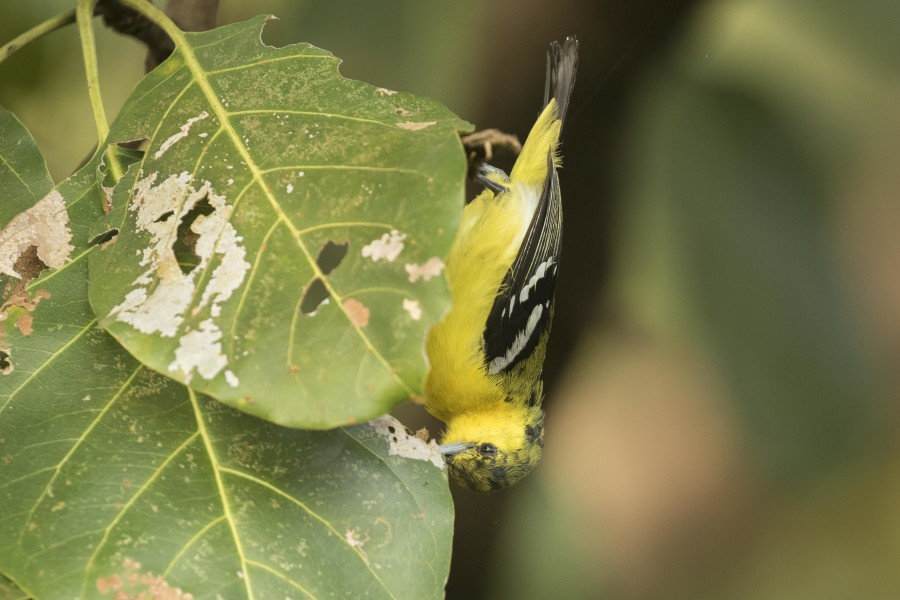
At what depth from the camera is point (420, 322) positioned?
Result: 0.61 metres

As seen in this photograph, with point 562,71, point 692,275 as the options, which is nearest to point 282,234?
point 562,71

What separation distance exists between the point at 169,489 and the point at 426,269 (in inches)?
13.2

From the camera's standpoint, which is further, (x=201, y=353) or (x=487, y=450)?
(x=487, y=450)

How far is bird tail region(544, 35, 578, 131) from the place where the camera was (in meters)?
1.90

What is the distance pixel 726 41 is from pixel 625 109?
309 millimetres

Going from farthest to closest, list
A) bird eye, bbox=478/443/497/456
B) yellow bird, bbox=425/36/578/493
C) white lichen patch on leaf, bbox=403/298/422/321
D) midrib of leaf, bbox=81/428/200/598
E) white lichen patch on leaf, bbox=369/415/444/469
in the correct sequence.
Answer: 1. bird eye, bbox=478/443/497/456
2. yellow bird, bbox=425/36/578/493
3. white lichen patch on leaf, bbox=369/415/444/469
4. midrib of leaf, bbox=81/428/200/598
5. white lichen patch on leaf, bbox=403/298/422/321

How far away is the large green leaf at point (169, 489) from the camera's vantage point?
724 mm

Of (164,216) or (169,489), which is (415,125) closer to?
(164,216)

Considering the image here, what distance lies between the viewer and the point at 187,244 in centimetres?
73

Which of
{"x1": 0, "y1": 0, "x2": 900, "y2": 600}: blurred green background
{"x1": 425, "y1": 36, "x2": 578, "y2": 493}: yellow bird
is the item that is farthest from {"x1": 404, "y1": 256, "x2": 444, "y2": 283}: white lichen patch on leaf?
{"x1": 0, "y1": 0, "x2": 900, "y2": 600}: blurred green background

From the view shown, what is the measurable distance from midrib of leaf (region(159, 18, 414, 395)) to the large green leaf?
0.11 metres

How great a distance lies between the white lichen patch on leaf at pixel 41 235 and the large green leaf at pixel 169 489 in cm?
1

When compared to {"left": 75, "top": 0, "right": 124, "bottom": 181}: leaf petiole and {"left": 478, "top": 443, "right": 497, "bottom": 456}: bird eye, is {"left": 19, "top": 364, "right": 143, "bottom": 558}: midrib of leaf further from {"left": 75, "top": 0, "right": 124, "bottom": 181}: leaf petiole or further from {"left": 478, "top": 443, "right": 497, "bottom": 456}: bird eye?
{"left": 478, "top": 443, "right": 497, "bottom": 456}: bird eye

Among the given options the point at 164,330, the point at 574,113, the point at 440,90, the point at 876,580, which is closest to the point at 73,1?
the point at 440,90
